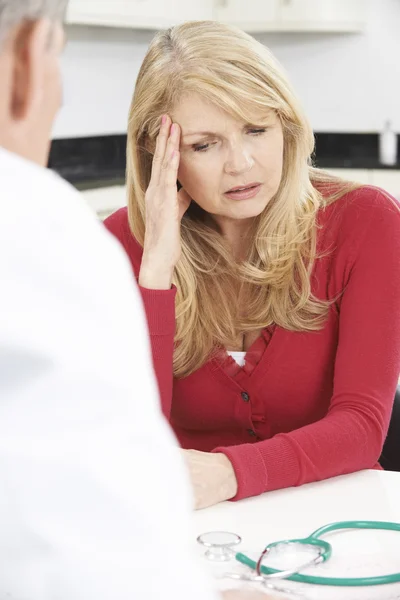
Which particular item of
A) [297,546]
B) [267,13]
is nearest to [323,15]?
[267,13]

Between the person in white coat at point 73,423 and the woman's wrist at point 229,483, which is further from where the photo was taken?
the woman's wrist at point 229,483

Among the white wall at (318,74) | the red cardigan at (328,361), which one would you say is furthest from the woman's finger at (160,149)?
the white wall at (318,74)

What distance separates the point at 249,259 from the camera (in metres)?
1.72

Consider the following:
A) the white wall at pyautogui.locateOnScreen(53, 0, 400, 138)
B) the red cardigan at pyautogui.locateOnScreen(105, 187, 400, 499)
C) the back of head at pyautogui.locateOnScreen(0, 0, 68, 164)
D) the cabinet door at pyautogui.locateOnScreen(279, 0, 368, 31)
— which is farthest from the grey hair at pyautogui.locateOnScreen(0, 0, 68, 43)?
the cabinet door at pyautogui.locateOnScreen(279, 0, 368, 31)

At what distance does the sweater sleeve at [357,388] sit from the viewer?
50.8 inches

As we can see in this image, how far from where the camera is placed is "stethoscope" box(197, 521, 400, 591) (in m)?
0.95

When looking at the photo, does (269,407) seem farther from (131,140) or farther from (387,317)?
(131,140)

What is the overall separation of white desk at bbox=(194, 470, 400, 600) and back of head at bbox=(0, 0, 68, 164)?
0.62 m

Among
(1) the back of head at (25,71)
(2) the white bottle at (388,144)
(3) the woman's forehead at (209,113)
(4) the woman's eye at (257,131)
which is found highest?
(1) the back of head at (25,71)

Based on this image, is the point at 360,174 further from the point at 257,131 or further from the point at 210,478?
the point at 210,478

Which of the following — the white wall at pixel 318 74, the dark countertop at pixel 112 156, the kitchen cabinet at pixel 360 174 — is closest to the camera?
the dark countertop at pixel 112 156

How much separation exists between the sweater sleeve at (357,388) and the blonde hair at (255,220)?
101 mm

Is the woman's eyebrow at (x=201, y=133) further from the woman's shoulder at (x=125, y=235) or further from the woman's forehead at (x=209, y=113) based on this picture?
the woman's shoulder at (x=125, y=235)

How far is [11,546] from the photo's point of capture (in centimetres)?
40
